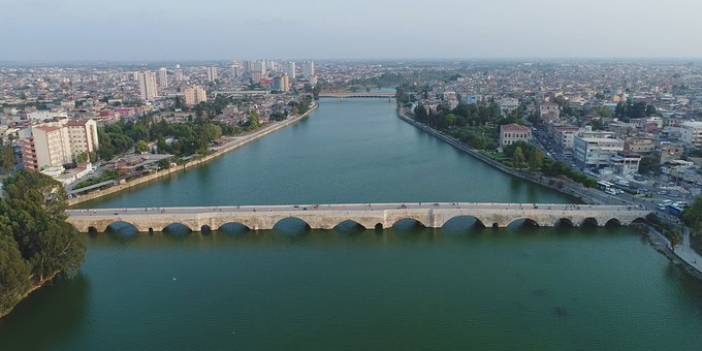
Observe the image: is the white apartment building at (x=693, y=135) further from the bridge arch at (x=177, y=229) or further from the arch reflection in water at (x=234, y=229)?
the bridge arch at (x=177, y=229)

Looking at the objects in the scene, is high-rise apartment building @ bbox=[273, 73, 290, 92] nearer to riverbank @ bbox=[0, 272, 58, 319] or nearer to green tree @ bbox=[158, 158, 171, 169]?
green tree @ bbox=[158, 158, 171, 169]

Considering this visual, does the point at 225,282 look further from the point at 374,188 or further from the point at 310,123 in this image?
the point at 310,123

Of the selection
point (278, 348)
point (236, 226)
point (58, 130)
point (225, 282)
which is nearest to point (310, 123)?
point (58, 130)

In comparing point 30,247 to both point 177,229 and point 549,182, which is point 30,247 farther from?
point 549,182

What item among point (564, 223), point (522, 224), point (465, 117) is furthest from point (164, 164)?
point (465, 117)

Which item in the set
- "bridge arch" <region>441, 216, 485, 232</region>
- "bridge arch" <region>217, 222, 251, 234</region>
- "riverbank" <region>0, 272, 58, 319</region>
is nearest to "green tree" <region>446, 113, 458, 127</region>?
"bridge arch" <region>441, 216, 485, 232</region>

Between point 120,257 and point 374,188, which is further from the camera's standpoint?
point 374,188
